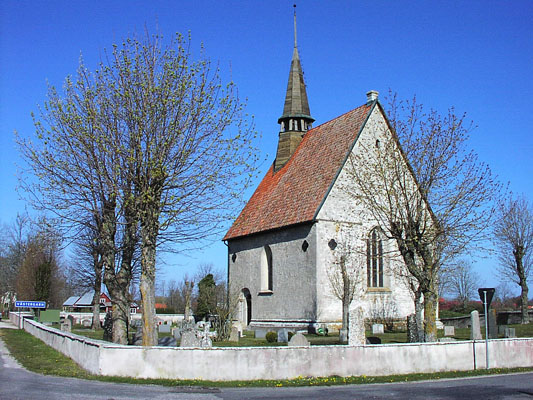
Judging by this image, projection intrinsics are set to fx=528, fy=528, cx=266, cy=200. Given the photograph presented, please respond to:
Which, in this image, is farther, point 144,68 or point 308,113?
point 308,113

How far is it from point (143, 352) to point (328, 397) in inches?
192

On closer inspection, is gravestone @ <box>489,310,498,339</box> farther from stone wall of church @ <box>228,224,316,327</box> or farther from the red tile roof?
the red tile roof

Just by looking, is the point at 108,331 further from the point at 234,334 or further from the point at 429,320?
the point at 429,320

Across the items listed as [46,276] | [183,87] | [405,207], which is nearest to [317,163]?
[405,207]

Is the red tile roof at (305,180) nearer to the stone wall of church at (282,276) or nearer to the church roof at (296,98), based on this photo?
the stone wall of church at (282,276)

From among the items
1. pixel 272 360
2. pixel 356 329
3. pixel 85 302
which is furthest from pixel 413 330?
pixel 85 302

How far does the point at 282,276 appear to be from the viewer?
28.8 metres

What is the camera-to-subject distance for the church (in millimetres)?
26312

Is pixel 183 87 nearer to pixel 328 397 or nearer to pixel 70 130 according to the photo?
pixel 70 130

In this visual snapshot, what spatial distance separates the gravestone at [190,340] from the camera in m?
15.3

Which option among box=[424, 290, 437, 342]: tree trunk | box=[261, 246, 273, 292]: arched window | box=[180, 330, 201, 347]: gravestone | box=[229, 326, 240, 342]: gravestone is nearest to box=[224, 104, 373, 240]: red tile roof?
box=[261, 246, 273, 292]: arched window

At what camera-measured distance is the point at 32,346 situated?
21.6 meters

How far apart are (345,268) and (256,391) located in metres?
14.7

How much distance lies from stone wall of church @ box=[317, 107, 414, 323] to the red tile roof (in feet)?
1.85
